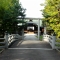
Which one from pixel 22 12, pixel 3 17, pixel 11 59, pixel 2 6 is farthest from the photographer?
pixel 22 12

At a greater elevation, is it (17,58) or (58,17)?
(58,17)

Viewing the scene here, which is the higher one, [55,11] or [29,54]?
[55,11]

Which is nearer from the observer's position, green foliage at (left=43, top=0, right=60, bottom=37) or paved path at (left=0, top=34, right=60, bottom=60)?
paved path at (left=0, top=34, right=60, bottom=60)

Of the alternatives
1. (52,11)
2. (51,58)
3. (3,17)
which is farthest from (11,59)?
(3,17)

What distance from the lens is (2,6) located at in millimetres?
18281

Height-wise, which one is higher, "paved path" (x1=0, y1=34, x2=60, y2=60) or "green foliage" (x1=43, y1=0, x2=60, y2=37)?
"green foliage" (x1=43, y1=0, x2=60, y2=37)

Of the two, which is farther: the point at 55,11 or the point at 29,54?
the point at 29,54

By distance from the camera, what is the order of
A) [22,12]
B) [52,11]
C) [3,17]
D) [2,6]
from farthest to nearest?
[22,12] < [3,17] < [2,6] < [52,11]

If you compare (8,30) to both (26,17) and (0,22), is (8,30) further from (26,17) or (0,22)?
(26,17)

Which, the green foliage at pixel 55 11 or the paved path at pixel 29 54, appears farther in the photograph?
the green foliage at pixel 55 11

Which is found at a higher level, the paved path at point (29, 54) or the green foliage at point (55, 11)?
the green foliage at point (55, 11)

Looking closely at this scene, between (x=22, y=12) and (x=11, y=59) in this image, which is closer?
(x=11, y=59)

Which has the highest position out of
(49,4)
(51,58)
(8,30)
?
(49,4)

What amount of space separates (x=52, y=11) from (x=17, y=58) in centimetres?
357
